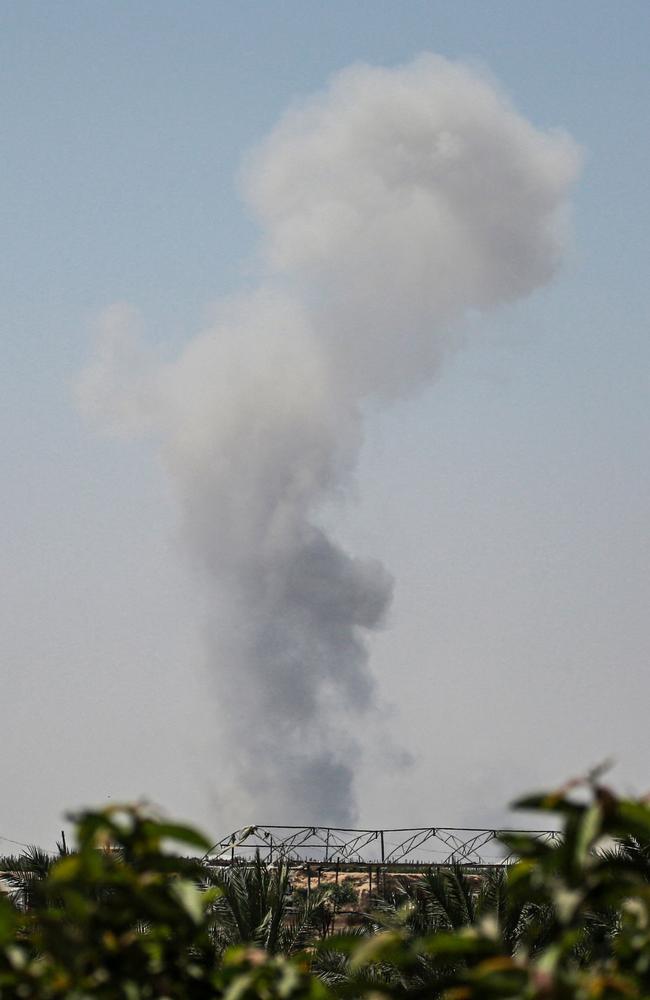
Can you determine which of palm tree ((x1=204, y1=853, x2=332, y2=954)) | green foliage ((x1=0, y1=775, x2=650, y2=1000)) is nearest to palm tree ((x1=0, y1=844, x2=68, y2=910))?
palm tree ((x1=204, y1=853, x2=332, y2=954))

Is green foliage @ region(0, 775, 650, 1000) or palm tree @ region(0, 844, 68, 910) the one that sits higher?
palm tree @ region(0, 844, 68, 910)

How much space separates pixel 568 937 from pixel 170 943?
1120mm

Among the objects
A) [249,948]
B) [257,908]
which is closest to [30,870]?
[257,908]

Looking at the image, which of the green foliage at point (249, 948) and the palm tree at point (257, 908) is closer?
the green foliage at point (249, 948)

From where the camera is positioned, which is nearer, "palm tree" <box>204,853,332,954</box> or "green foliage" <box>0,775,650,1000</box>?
"green foliage" <box>0,775,650,1000</box>

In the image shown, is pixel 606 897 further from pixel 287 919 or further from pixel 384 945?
pixel 287 919

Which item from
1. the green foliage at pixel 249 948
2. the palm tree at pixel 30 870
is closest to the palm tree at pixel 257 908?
the palm tree at pixel 30 870

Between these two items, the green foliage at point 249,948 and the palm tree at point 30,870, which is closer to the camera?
the green foliage at point 249,948

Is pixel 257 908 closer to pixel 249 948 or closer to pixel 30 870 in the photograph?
pixel 30 870

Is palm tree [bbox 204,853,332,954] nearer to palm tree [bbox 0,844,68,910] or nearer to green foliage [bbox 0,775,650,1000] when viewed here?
palm tree [bbox 0,844,68,910]

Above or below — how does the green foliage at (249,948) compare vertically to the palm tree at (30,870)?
below

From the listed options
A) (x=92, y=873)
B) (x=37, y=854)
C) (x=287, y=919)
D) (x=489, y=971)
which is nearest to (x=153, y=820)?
(x=92, y=873)

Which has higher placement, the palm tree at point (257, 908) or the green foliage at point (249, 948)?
the palm tree at point (257, 908)

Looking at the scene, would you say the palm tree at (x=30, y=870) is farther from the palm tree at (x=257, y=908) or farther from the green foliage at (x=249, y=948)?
the green foliage at (x=249, y=948)
